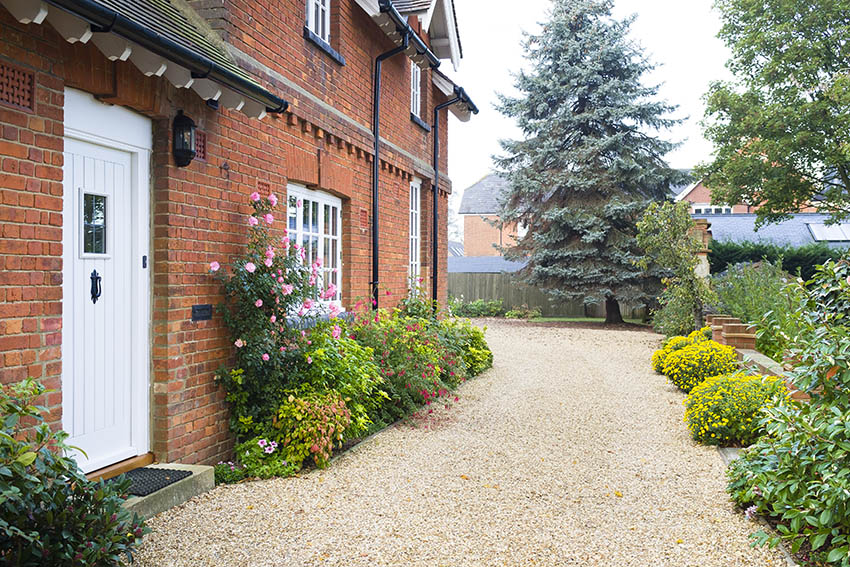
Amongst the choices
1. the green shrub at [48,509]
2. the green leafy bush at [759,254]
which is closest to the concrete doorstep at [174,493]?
the green shrub at [48,509]

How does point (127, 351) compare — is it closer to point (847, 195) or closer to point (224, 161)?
point (224, 161)

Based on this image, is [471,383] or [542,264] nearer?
[471,383]

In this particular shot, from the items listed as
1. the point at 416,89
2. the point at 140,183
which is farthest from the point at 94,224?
the point at 416,89

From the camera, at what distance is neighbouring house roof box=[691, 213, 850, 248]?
99.5 ft

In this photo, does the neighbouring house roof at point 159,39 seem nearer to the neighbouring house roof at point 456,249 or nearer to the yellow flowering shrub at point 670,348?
the yellow flowering shrub at point 670,348

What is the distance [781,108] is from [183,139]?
69.5ft

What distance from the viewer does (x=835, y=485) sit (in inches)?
143

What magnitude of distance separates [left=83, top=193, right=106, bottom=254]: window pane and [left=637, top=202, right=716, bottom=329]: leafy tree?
1205 cm

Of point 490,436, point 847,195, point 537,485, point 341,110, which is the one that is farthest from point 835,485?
point 847,195

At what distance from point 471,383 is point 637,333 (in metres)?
10.6

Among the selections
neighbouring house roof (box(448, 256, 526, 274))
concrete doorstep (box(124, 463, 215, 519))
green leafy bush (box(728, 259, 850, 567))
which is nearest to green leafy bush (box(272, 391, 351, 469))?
concrete doorstep (box(124, 463, 215, 519))

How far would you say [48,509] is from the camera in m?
3.29

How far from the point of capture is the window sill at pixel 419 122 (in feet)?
38.8

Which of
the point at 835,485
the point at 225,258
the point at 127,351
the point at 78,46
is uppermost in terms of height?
the point at 78,46
